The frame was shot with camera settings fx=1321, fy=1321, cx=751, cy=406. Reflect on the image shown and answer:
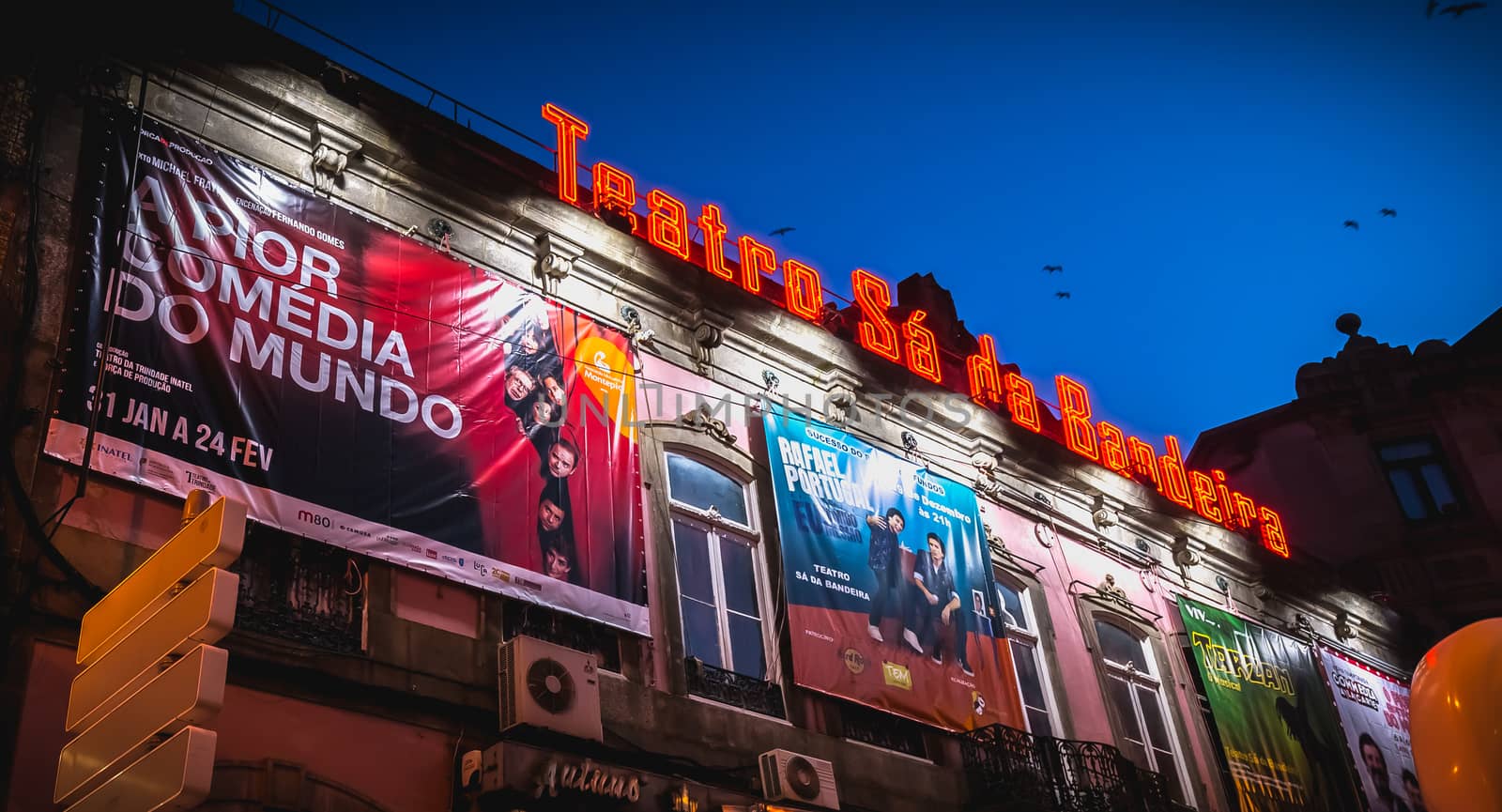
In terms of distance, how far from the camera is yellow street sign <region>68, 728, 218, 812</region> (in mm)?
5316

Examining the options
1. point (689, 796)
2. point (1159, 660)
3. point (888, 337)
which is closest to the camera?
point (689, 796)

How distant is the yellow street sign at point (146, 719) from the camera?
17.9 feet

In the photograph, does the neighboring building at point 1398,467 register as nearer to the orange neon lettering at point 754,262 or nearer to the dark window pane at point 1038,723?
the dark window pane at point 1038,723

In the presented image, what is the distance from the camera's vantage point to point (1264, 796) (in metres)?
16.2

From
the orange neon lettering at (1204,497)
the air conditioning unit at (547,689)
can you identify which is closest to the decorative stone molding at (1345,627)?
the orange neon lettering at (1204,497)

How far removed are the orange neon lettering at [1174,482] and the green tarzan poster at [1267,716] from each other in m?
1.62

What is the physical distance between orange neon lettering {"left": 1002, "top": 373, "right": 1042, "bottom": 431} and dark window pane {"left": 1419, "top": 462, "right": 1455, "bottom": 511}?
13510 mm

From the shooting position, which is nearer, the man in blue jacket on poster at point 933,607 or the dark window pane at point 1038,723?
the man in blue jacket on poster at point 933,607

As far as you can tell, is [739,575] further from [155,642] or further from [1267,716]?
[1267,716]

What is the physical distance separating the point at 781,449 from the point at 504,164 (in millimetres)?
3947

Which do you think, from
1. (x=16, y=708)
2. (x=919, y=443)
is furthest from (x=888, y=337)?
(x=16, y=708)

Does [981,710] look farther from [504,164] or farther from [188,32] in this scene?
[188,32]

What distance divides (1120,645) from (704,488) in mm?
6794

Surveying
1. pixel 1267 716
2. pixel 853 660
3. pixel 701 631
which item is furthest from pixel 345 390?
pixel 1267 716
